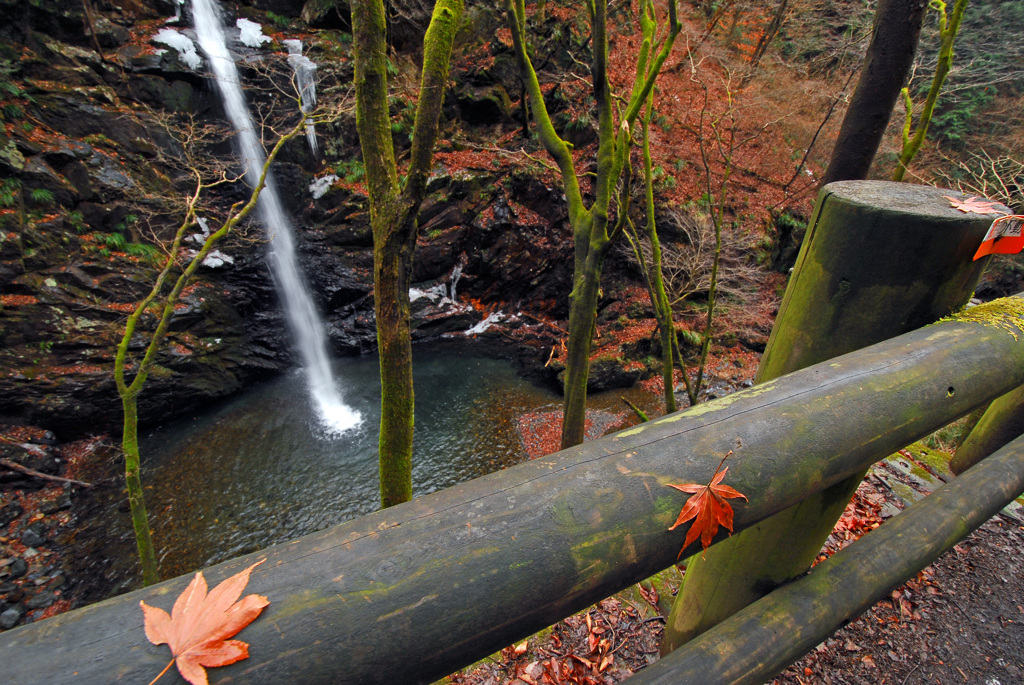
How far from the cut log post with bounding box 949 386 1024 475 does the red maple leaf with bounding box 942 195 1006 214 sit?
181 cm

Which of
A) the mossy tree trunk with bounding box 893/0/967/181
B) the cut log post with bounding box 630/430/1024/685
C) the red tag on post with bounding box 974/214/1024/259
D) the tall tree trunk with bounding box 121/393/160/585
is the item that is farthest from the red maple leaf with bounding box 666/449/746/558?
the tall tree trunk with bounding box 121/393/160/585

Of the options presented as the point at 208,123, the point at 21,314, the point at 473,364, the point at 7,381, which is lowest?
the point at 473,364

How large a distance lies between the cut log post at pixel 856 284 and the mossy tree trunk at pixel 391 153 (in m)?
2.06

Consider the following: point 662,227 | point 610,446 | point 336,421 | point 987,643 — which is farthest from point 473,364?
point 610,446

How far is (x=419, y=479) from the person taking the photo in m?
6.82

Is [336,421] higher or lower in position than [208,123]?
lower

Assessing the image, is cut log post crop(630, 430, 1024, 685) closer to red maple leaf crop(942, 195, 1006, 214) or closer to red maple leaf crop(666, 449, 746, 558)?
red maple leaf crop(666, 449, 746, 558)

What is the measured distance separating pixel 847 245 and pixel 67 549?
8.60 m

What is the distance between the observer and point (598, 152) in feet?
12.8

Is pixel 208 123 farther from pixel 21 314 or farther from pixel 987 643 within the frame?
pixel 987 643

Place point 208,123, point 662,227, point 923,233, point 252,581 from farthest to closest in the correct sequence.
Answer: point 662,227 < point 208,123 < point 923,233 < point 252,581

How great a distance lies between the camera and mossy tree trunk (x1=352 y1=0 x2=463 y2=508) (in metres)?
2.39

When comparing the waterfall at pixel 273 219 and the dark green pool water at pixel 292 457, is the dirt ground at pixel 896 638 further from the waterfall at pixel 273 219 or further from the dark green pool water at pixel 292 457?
the waterfall at pixel 273 219

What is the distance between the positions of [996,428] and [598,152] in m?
3.45
